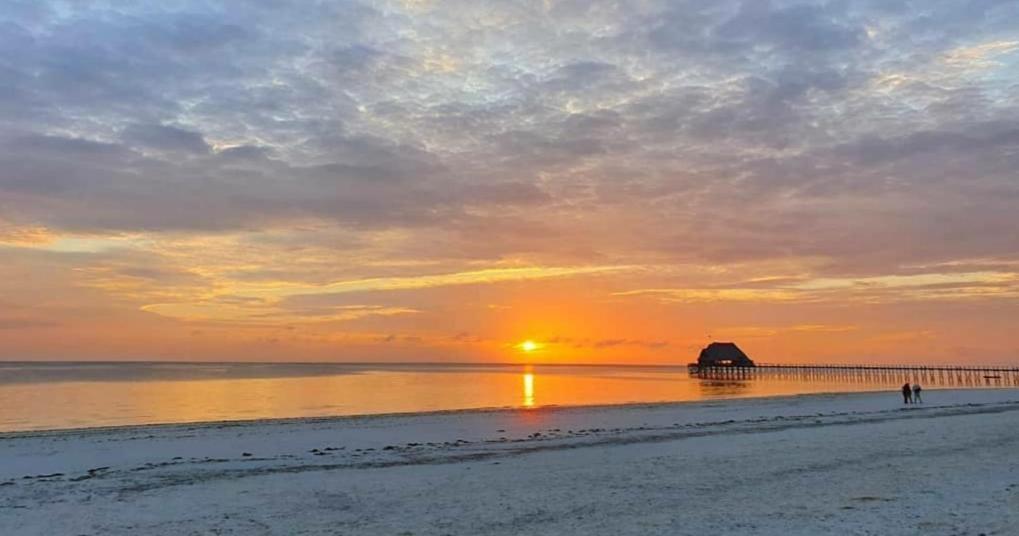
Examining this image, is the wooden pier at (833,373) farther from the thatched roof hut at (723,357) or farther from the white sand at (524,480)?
the white sand at (524,480)

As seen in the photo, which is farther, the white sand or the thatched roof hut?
the thatched roof hut

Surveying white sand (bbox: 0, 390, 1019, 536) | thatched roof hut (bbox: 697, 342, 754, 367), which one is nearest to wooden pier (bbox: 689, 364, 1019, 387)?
thatched roof hut (bbox: 697, 342, 754, 367)

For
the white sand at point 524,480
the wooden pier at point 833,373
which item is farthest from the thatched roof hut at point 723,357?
the white sand at point 524,480

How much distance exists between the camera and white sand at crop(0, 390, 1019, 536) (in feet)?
37.3

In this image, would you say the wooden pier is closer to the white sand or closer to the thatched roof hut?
the thatched roof hut

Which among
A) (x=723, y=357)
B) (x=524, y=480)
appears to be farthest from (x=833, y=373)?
(x=524, y=480)

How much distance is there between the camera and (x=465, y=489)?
14.7 meters

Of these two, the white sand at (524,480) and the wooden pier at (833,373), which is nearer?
the white sand at (524,480)

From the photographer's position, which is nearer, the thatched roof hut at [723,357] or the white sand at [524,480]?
the white sand at [524,480]

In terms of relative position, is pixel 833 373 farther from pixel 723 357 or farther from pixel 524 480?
pixel 524 480

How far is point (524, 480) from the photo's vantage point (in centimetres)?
1569

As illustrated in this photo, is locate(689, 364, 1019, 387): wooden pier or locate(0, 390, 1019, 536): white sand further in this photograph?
locate(689, 364, 1019, 387): wooden pier

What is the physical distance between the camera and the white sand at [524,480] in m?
11.4

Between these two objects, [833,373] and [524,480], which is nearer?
[524,480]
